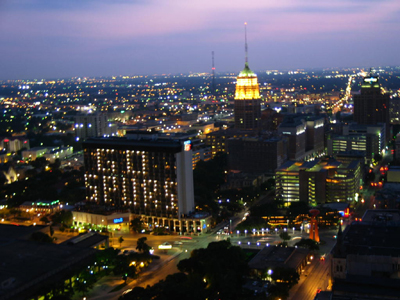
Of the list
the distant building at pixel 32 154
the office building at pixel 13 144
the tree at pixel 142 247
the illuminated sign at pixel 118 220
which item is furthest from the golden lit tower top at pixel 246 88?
the tree at pixel 142 247

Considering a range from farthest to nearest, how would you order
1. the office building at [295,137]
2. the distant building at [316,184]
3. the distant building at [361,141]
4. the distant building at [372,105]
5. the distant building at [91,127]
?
the distant building at [91,127], the distant building at [372,105], the distant building at [361,141], the office building at [295,137], the distant building at [316,184]

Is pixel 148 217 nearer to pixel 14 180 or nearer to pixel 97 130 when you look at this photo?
pixel 14 180

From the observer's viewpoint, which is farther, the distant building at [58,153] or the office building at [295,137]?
the distant building at [58,153]

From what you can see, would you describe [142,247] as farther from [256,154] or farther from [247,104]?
[247,104]

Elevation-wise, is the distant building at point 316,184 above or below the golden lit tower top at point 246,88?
below

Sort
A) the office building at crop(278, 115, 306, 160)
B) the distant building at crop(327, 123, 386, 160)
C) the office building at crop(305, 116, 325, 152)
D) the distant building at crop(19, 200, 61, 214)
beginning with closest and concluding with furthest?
the distant building at crop(19, 200, 61, 214), the office building at crop(278, 115, 306, 160), the distant building at crop(327, 123, 386, 160), the office building at crop(305, 116, 325, 152)

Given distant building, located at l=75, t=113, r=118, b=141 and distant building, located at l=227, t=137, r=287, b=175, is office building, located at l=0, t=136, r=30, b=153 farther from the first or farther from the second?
distant building, located at l=227, t=137, r=287, b=175

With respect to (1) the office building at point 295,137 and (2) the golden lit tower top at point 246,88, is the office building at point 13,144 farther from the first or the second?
(1) the office building at point 295,137

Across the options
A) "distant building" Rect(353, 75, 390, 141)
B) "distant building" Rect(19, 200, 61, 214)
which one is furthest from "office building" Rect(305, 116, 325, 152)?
"distant building" Rect(19, 200, 61, 214)
